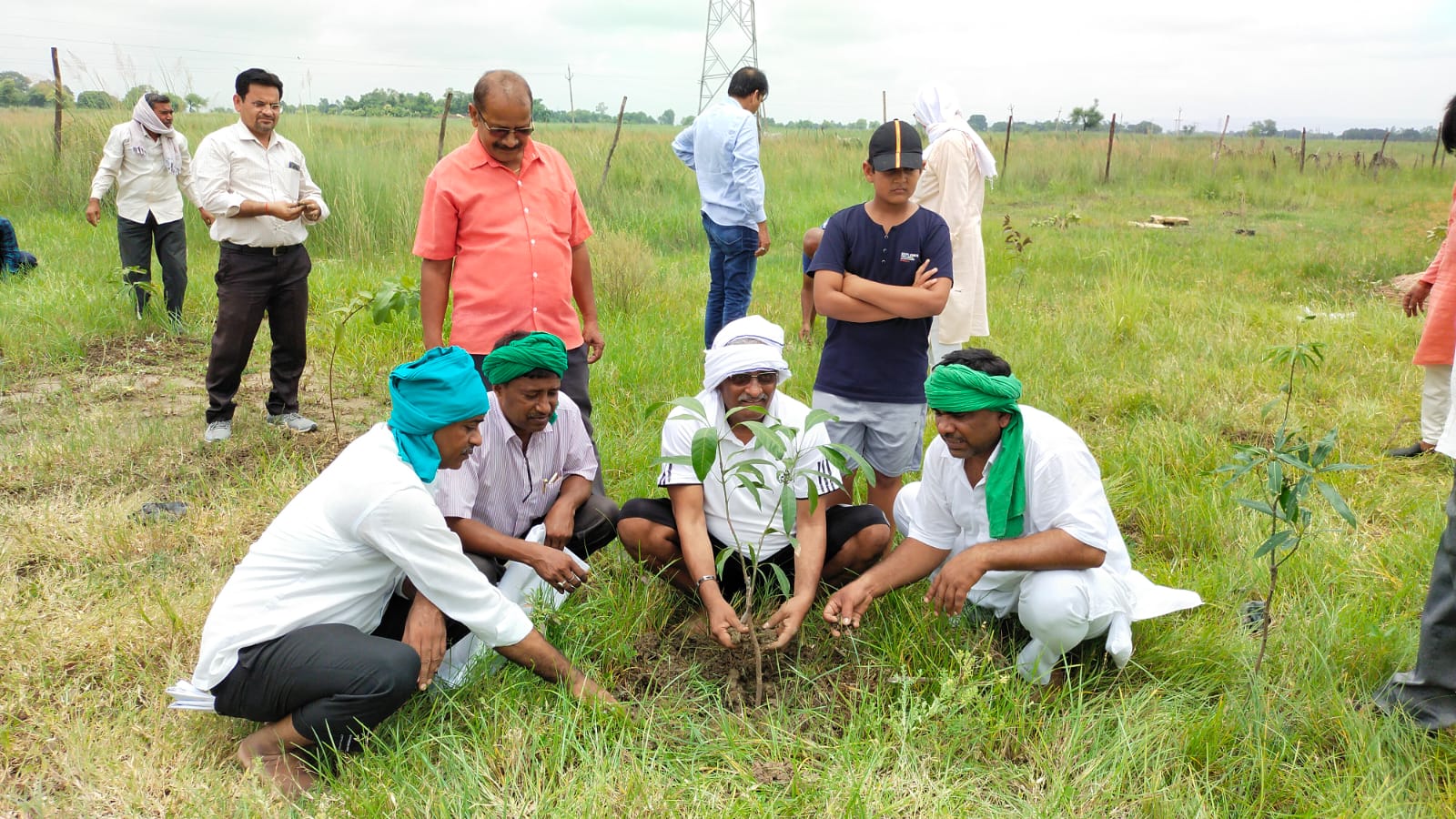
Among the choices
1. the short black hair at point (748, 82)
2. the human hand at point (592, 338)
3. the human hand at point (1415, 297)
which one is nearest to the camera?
the human hand at point (592, 338)

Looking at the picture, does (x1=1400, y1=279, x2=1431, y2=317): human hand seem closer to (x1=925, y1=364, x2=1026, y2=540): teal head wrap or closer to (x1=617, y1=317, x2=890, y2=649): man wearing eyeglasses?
(x1=925, y1=364, x2=1026, y2=540): teal head wrap

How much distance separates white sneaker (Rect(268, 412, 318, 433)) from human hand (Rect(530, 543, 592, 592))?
2.39m

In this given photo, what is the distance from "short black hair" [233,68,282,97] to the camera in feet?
14.9

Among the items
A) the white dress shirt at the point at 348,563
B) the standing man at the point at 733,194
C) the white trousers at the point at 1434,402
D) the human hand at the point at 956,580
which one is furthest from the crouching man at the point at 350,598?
the white trousers at the point at 1434,402

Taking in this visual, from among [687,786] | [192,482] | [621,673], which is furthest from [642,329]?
[687,786]

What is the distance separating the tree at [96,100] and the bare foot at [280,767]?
10452 mm

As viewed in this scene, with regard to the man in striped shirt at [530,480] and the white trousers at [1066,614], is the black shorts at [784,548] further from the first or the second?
the white trousers at [1066,614]

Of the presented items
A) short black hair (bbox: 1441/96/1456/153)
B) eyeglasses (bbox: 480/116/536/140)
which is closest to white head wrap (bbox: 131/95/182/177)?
eyeglasses (bbox: 480/116/536/140)

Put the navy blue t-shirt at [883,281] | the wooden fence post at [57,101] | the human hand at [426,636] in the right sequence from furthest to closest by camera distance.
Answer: the wooden fence post at [57,101] < the navy blue t-shirt at [883,281] < the human hand at [426,636]

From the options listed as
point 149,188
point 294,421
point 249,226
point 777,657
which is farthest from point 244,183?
point 777,657

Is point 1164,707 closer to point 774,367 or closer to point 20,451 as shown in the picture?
point 774,367

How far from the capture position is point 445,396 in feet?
8.00

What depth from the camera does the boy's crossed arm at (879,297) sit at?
3299mm

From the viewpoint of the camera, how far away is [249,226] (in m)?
4.53
